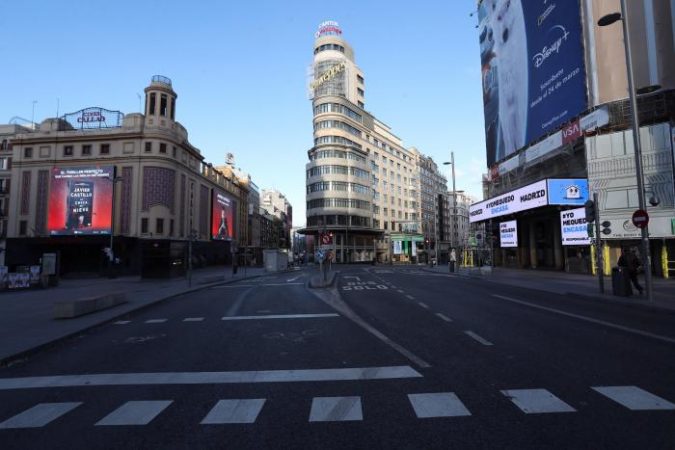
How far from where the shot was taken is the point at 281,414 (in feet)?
15.5

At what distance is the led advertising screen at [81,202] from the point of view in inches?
1925

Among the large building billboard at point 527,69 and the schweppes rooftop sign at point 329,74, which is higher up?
the schweppes rooftop sign at point 329,74

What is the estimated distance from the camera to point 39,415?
4922mm

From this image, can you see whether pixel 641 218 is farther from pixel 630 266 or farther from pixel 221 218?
pixel 221 218

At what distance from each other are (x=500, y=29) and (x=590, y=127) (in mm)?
18613

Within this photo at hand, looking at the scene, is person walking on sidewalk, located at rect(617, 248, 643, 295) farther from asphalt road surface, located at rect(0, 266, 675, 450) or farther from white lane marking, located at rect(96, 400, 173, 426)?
white lane marking, located at rect(96, 400, 173, 426)

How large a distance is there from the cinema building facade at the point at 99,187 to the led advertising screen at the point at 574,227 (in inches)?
1262

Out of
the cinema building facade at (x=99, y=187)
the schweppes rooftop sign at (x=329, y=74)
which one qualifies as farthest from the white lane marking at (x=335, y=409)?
the schweppes rooftop sign at (x=329, y=74)

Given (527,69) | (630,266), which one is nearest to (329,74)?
(527,69)

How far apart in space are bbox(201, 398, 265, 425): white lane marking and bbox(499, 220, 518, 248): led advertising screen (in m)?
38.7

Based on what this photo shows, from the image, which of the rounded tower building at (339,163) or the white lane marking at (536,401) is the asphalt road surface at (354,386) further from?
the rounded tower building at (339,163)

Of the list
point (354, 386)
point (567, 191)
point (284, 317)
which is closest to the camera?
point (354, 386)

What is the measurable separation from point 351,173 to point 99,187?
50021 millimetres

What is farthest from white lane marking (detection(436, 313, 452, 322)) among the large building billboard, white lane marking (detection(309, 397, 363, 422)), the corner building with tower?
the corner building with tower
